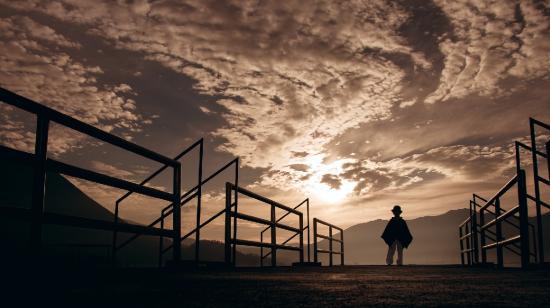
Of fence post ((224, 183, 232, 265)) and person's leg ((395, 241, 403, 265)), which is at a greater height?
fence post ((224, 183, 232, 265))

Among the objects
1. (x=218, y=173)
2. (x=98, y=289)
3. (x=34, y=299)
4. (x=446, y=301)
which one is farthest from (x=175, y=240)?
(x=446, y=301)

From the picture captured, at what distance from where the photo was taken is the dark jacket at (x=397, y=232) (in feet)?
42.3

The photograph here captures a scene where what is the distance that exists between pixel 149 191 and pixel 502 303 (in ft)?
11.5

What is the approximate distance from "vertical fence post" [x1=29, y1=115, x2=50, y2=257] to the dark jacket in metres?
10.9

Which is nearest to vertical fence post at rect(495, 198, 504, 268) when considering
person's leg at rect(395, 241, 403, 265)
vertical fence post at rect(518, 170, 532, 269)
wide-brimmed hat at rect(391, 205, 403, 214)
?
vertical fence post at rect(518, 170, 532, 269)

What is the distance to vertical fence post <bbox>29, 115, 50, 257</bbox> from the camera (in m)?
2.89

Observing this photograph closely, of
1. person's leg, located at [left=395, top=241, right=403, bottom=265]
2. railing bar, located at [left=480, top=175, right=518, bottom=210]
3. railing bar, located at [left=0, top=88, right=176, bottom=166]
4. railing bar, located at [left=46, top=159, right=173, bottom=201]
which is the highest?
railing bar, located at [left=0, top=88, right=176, bottom=166]

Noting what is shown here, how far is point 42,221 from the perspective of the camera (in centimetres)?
299

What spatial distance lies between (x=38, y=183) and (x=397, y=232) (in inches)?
438

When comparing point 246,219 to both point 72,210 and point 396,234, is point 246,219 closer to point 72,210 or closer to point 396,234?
point 396,234

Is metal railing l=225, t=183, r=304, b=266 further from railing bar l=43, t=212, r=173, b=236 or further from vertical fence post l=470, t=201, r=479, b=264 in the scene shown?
vertical fence post l=470, t=201, r=479, b=264

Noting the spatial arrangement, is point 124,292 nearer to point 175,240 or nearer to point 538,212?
point 175,240

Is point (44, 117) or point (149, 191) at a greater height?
point (44, 117)

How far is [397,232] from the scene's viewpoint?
1291 cm
